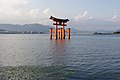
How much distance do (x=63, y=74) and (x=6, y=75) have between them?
449 centimetres

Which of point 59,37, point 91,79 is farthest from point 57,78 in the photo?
point 59,37

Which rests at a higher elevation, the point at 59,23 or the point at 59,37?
the point at 59,23

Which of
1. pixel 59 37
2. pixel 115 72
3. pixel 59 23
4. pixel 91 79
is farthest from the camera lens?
pixel 59 37

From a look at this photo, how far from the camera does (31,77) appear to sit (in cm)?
1313

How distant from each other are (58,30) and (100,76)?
55378 mm

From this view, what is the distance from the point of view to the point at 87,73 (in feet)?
47.8

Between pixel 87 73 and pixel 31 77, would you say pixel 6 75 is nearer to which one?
pixel 31 77

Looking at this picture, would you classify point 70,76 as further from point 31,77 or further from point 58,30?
point 58,30

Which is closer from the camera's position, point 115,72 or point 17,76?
point 17,76

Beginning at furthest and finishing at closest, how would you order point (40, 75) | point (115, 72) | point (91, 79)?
point (115, 72)
point (40, 75)
point (91, 79)

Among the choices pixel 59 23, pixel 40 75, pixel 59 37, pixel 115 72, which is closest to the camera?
pixel 40 75

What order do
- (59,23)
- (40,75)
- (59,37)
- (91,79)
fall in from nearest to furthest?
(91,79) → (40,75) → (59,23) → (59,37)

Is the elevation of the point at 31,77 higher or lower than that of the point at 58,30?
lower

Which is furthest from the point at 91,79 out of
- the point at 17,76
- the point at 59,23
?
the point at 59,23
